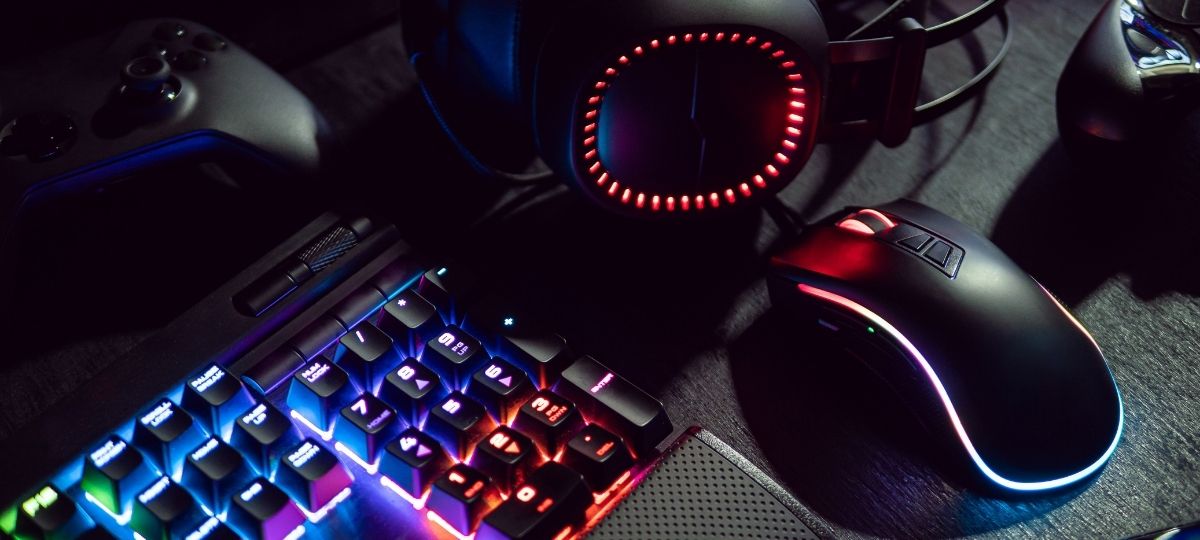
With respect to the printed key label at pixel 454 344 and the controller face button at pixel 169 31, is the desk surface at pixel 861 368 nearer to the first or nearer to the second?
the printed key label at pixel 454 344

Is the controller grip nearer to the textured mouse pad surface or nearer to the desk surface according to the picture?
the desk surface

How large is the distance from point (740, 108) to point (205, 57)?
35cm

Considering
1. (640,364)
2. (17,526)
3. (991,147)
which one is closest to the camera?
(17,526)

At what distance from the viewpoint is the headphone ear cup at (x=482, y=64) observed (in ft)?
1.63

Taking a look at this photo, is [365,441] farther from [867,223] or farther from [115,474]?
[867,223]

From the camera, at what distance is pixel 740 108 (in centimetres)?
49

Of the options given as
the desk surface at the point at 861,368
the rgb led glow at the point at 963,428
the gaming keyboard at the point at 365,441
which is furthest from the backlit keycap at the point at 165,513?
the rgb led glow at the point at 963,428

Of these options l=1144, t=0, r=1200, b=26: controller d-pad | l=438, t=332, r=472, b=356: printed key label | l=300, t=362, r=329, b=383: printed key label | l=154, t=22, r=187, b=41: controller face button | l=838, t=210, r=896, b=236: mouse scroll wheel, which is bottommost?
l=300, t=362, r=329, b=383: printed key label

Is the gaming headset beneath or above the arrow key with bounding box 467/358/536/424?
above

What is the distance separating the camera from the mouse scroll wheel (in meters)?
0.52

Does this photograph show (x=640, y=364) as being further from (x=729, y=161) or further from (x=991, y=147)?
(x=991, y=147)

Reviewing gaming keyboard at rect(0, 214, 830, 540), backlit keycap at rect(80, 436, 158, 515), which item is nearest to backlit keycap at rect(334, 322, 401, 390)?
gaming keyboard at rect(0, 214, 830, 540)

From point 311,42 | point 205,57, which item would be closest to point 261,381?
point 205,57

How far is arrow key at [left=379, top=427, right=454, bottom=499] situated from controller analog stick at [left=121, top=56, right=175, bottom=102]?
27 cm
